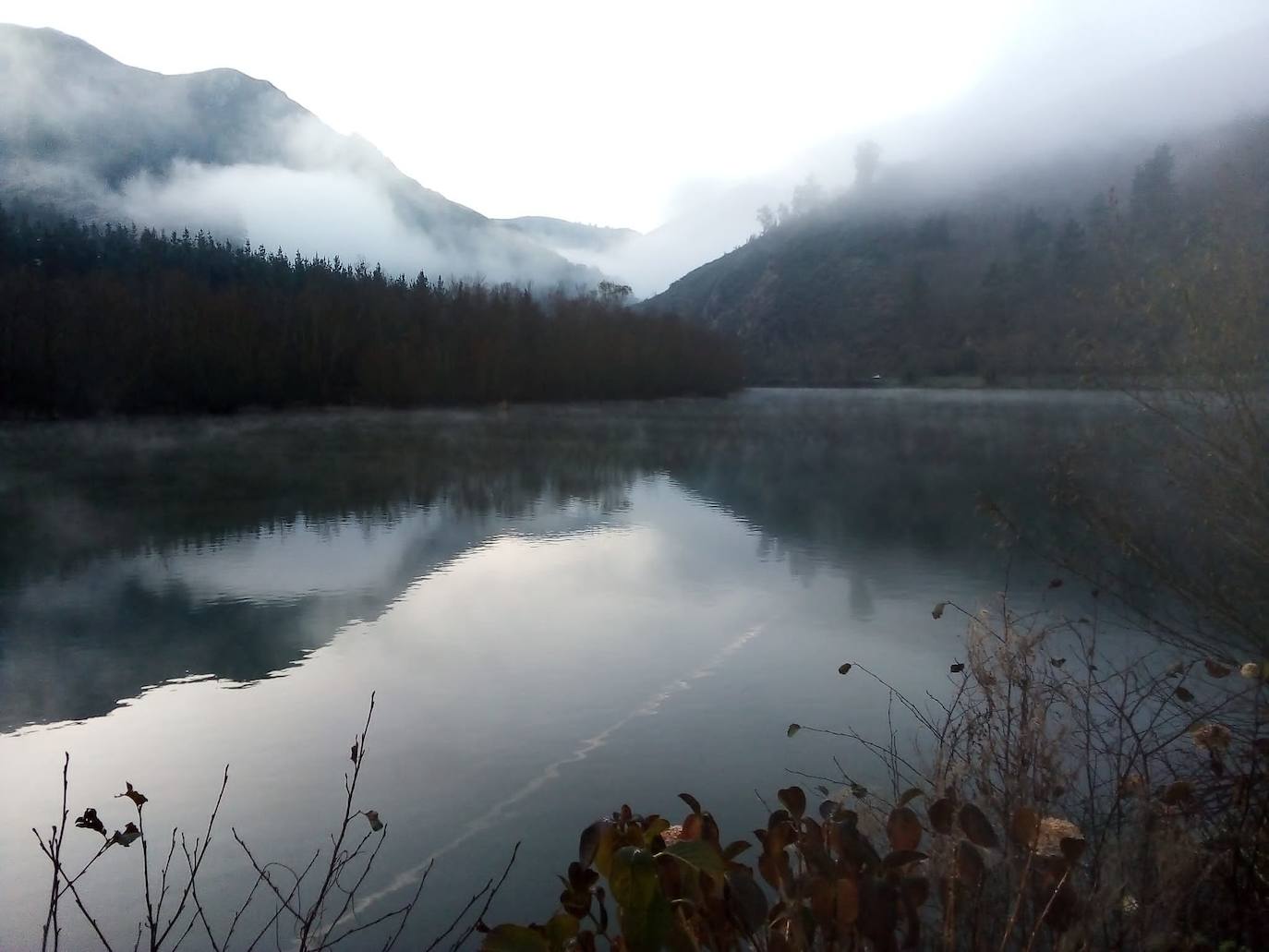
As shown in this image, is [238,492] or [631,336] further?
[631,336]

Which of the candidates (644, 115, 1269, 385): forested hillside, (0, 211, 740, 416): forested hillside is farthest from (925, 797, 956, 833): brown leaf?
(0, 211, 740, 416): forested hillside

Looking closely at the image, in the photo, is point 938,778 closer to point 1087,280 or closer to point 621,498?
point 1087,280

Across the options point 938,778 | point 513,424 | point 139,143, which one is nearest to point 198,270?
point 513,424

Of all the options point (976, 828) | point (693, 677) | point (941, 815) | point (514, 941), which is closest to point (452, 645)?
point (693, 677)

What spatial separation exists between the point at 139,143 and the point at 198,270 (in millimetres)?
130920

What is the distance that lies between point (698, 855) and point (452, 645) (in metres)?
5.57

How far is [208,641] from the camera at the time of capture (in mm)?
6695

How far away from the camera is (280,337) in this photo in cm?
3772

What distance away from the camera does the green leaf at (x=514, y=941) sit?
135 cm

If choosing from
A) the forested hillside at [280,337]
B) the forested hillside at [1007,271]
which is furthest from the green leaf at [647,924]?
the forested hillside at [280,337]

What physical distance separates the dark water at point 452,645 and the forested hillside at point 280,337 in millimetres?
16745

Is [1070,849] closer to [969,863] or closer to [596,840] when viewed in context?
[969,863]

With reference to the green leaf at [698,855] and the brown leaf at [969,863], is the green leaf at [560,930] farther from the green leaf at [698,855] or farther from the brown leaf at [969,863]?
the brown leaf at [969,863]

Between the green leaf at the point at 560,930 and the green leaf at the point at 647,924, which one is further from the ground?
the green leaf at the point at 647,924
